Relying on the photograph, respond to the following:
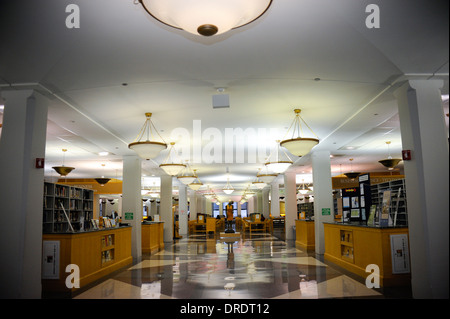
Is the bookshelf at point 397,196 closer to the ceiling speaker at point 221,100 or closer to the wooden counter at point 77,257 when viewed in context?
the ceiling speaker at point 221,100

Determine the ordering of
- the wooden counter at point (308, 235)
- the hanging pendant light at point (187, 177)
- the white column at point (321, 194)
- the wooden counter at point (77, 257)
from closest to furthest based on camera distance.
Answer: the wooden counter at point (77, 257), the white column at point (321, 194), the wooden counter at point (308, 235), the hanging pendant light at point (187, 177)

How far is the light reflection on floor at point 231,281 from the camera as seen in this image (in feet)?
20.0

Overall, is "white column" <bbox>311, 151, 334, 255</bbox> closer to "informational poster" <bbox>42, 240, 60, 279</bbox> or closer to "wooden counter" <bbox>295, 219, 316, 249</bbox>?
"wooden counter" <bbox>295, 219, 316, 249</bbox>

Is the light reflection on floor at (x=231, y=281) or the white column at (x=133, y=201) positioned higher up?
the white column at (x=133, y=201)

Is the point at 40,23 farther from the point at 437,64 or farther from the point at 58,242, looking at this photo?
the point at 437,64

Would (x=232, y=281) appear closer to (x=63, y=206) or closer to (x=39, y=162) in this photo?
(x=39, y=162)

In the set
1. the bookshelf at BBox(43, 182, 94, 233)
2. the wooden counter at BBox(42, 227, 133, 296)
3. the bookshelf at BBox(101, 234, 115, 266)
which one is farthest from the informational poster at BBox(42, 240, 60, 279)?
the bookshelf at BBox(43, 182, 94, 233)

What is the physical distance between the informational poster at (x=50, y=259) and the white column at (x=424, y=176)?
656cm

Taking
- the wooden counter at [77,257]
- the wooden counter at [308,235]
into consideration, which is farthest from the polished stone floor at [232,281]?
the wooden counter at [308,235]

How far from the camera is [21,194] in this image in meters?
5.50

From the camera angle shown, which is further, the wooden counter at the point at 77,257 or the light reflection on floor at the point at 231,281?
the wooden counter at the point at 77,257

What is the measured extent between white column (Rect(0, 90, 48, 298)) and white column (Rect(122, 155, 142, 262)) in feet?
19.7
